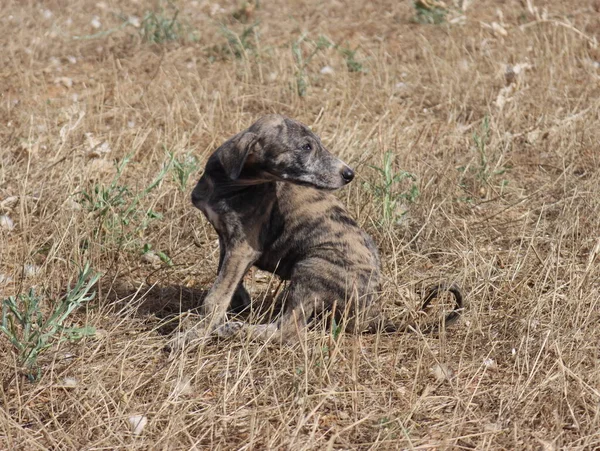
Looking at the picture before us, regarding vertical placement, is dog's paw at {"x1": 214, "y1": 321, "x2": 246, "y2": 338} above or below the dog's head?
below

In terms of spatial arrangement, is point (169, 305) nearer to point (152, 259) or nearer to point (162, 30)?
point (152, 259)

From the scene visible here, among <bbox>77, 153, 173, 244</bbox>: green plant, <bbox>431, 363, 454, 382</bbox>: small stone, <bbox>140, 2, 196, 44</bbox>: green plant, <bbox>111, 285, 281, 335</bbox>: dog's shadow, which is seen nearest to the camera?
<bbox>431, 363, 454, 382</bbox>: small stone

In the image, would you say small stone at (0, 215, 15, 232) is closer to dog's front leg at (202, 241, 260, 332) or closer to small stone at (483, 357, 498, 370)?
dog's front leg at (202, 241, 260, 332)

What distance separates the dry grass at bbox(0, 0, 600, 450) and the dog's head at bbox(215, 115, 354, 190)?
29.9 inches

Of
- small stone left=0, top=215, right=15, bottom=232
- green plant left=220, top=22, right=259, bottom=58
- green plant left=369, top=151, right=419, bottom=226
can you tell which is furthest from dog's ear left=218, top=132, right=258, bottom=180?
green plant left=220, top=22, right=259, bottom=58

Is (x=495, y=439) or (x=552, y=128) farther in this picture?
(x=552, y=128)

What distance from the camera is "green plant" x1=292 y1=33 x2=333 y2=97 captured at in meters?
8.04

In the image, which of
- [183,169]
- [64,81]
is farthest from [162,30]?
[183,169]

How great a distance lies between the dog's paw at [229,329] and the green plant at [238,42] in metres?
4.24

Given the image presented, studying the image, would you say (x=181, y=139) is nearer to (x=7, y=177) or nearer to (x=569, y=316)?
(x=7, y=177)

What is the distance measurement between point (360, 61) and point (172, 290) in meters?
4.15

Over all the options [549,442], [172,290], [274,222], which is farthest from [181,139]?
[549,442]

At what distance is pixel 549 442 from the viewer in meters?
3.89

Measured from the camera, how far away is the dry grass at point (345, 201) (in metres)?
4.05
